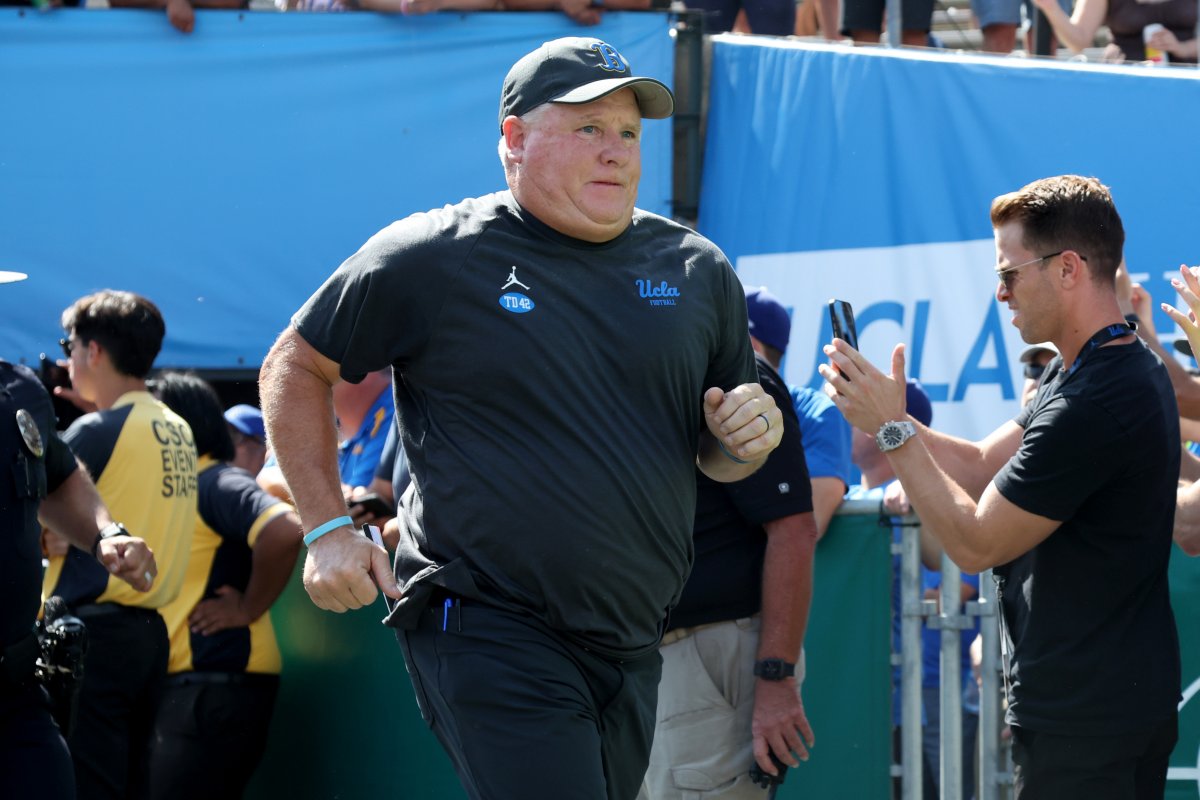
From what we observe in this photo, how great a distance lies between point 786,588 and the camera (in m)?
4.51

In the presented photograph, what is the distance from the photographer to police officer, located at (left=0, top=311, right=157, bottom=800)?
13.6 ft

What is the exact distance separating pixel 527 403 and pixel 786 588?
1623mm

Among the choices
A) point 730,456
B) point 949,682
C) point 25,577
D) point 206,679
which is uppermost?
point 730,456

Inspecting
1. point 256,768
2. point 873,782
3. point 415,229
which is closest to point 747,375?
point 415,229

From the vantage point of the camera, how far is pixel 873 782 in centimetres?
492

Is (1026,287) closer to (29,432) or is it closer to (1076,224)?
(1076,224)

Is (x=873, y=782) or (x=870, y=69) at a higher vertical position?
(x=870, y=69)

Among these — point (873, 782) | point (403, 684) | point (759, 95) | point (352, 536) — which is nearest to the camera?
point (352, 536)

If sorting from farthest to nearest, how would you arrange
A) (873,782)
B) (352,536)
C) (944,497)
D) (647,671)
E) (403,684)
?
(403,684)
(873,782)
(944,497)
(647,671)
(352,536)

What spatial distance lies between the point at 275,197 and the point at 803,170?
2.67m

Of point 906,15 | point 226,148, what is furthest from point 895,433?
point 906,15

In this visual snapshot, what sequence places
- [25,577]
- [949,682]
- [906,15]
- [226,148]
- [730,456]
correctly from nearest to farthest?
[730,456] → [25,577] → [949,682] → [226,148] → [906,15]

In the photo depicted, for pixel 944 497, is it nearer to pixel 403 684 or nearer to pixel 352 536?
pixel 352 536

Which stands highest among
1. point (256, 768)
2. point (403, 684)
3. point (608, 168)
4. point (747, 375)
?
point (608, 168)
